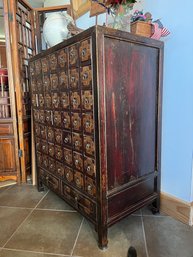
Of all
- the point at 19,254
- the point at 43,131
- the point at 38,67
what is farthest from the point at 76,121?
the point at 19,254

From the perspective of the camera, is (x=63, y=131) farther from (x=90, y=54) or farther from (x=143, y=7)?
(x=143, y=7)

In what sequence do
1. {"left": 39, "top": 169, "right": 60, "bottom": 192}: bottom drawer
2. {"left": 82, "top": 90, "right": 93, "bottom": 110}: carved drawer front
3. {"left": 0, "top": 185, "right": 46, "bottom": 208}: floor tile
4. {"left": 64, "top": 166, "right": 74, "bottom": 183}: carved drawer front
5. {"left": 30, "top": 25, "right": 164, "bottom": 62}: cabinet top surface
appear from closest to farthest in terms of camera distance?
{"left": 30, "top": 25, "right": 164, "bottom": 62}: cabinet top surface < {"left": 82, "top": 90, "right": 93, "bottom": 110}: carved drawer front < {"left": 64, "top": 166, "right": 74, "bottom": 183}: carved drawer front < {"left": 39, "top": 169, "right": 60, "bottom": 192}: bottom drawer < {"left": 0, "top": 185, "right": 46, "bottom": 208}: floor tile

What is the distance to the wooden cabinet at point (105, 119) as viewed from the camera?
1153 mm

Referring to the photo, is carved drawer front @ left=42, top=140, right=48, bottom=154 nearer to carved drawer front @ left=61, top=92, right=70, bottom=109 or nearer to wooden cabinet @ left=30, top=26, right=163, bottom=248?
wooden cabinet @ left=30, top=26, right=163, bottom=248

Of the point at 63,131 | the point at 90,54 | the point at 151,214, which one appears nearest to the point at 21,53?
the point at 63,131

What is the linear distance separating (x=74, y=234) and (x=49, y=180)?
1.93 feet

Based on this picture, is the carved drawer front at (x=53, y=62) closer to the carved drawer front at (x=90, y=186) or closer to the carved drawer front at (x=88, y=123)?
the carved drawer front at (x=88, y=123)

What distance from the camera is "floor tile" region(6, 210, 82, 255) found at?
1.31 metres

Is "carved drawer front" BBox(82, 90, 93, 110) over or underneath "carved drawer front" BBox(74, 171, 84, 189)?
over

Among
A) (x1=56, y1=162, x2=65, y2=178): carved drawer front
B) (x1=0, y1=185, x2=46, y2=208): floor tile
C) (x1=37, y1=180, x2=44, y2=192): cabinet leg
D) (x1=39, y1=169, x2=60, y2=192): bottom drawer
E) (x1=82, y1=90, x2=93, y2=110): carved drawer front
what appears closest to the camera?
(x1=82, y1=90, x2=93, y2=110): carved drawer front

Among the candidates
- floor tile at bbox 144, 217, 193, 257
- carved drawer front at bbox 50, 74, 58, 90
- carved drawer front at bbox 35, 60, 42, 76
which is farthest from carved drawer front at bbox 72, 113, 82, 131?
floor tile at bbox 144, 217, 193, 257

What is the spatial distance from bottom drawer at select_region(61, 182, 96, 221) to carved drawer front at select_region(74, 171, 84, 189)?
0.07m

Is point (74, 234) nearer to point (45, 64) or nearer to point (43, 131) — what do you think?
point (43, 131)

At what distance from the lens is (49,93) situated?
1622 millimetres
